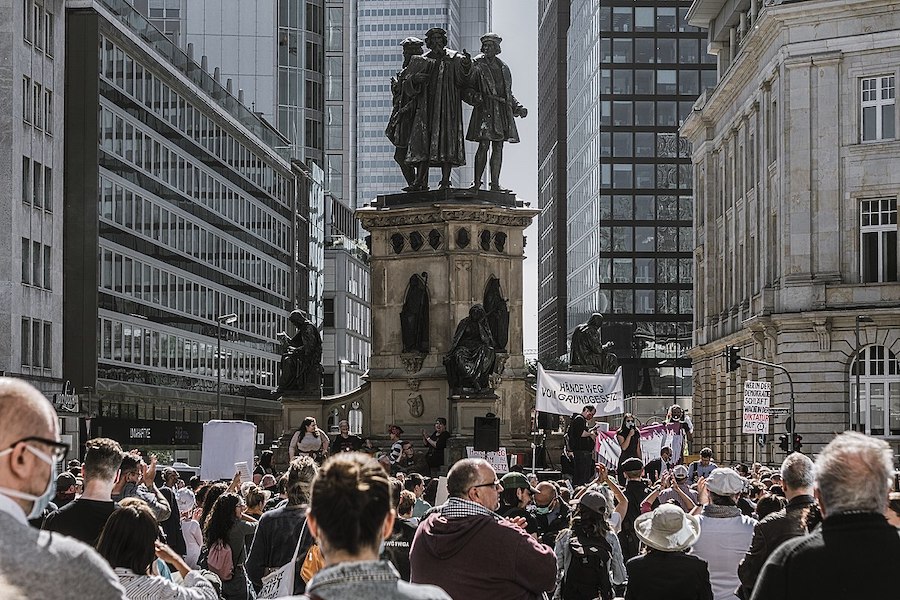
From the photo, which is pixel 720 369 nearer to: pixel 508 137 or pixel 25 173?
pixel 25 173

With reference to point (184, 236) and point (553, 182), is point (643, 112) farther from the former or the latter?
point (184, 236)

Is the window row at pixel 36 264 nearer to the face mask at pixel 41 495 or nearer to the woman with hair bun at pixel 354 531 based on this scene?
the woman with hair bun at pixel 354 531

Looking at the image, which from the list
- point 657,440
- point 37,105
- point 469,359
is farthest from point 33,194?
point 657,440

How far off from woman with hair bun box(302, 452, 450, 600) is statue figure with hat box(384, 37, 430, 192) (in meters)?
26.7

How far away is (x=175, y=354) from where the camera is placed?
8844 cm

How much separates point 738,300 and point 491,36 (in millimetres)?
46084

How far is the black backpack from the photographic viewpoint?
38.0 feet

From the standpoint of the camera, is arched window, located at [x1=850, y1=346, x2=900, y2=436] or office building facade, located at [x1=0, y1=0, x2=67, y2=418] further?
office building facade, located at [x1=0, y1=0, x2=67, y2=418]

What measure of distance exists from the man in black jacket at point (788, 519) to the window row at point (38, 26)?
198 ft

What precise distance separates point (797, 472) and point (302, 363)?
23.6 meters

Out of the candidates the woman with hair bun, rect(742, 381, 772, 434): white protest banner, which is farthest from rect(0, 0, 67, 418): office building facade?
the woman with hair bun

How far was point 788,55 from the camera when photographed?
209 ft

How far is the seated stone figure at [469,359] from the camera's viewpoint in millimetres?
30734

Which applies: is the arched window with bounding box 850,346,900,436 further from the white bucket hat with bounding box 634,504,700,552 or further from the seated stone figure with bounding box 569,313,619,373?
the white bucket hat with bounding box 634,504,700,552
